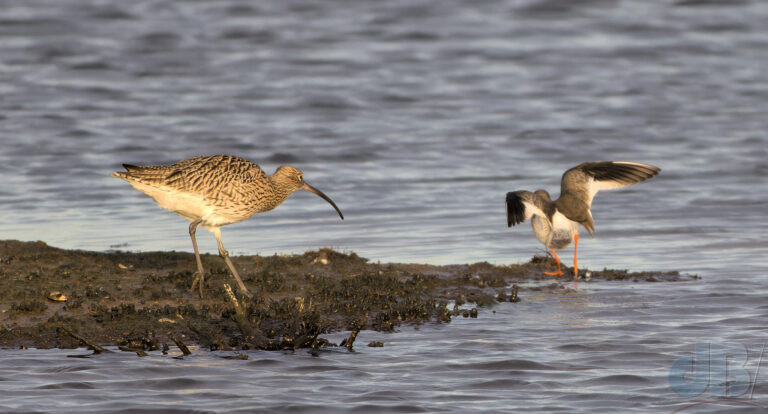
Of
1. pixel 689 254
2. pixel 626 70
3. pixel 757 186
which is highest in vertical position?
pixel 626 70

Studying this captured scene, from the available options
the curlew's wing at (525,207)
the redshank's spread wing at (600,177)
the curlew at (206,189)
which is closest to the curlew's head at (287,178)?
the curlew at (206,189)

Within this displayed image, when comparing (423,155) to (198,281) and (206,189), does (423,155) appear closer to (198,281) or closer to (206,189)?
(206,189)

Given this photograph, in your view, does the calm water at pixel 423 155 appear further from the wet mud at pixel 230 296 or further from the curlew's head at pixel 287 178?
the curlew's head at pixel 287 178

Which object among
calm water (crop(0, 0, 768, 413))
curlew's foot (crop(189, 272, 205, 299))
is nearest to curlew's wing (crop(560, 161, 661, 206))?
calm water (crop(0, 0, 768, 413))

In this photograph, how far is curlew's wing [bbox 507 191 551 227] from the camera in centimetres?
1259

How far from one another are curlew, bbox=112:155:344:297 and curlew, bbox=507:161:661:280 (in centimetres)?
333

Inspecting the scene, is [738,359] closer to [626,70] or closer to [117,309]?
[117,309]

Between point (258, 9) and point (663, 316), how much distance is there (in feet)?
83.1

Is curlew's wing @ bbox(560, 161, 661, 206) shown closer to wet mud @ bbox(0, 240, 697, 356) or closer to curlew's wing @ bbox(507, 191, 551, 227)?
curlew's wing @ bbox(507, 191, 551, 227)

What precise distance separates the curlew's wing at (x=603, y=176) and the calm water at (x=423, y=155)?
918 mm

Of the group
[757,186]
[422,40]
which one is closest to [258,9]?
[422,40]

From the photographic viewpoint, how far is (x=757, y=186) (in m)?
17.9

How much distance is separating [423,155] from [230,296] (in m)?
11.8

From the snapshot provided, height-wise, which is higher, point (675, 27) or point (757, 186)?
point (675, 27)
